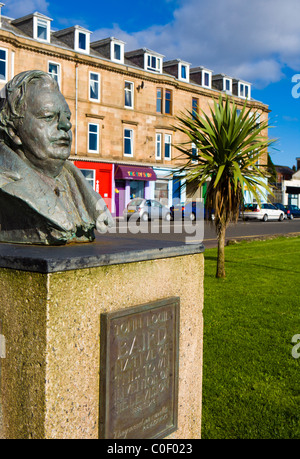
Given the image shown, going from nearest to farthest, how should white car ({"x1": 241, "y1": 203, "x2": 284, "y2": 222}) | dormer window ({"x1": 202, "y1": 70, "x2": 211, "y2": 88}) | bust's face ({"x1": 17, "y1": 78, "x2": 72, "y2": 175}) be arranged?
bust's face ({"x1": 17, "y1": 78, "x2": 72, "y2": 175}) → white car ({"x1": 241, "y1": 203, "x2": 284, "y2": 222}) → dormer window ({"x1": 202, "y1": 70, "x2": 211, "y2": 88})

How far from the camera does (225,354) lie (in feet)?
17.2

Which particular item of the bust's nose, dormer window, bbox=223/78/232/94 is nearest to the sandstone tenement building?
dormer window, bbox=223/78/232/94

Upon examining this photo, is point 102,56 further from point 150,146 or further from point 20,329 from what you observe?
point 20,329

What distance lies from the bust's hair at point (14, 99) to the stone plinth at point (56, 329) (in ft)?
3.08

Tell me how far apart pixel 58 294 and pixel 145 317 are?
680mm

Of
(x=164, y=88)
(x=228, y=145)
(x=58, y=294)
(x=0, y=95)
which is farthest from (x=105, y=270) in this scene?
(x=164, y=88)

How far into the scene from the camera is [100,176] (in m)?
31.1

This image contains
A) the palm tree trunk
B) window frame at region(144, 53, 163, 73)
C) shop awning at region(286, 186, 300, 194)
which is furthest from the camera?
shop awning at region(286, 186, 300, 194)

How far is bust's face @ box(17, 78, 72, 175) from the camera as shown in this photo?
10.9 feet

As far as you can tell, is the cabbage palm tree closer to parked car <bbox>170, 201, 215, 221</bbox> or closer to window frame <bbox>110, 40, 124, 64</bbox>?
parked car <bbox>170, 201, 215, 221</bbox>

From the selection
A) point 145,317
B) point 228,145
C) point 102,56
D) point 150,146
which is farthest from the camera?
point 150,146

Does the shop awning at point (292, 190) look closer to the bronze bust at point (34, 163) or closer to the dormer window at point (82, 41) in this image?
the dormer window at point (82, 41)

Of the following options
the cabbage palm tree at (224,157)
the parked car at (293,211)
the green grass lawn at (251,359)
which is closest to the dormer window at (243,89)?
the parked car at (293,211)

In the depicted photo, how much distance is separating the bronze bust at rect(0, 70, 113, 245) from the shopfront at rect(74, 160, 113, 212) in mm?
26546
